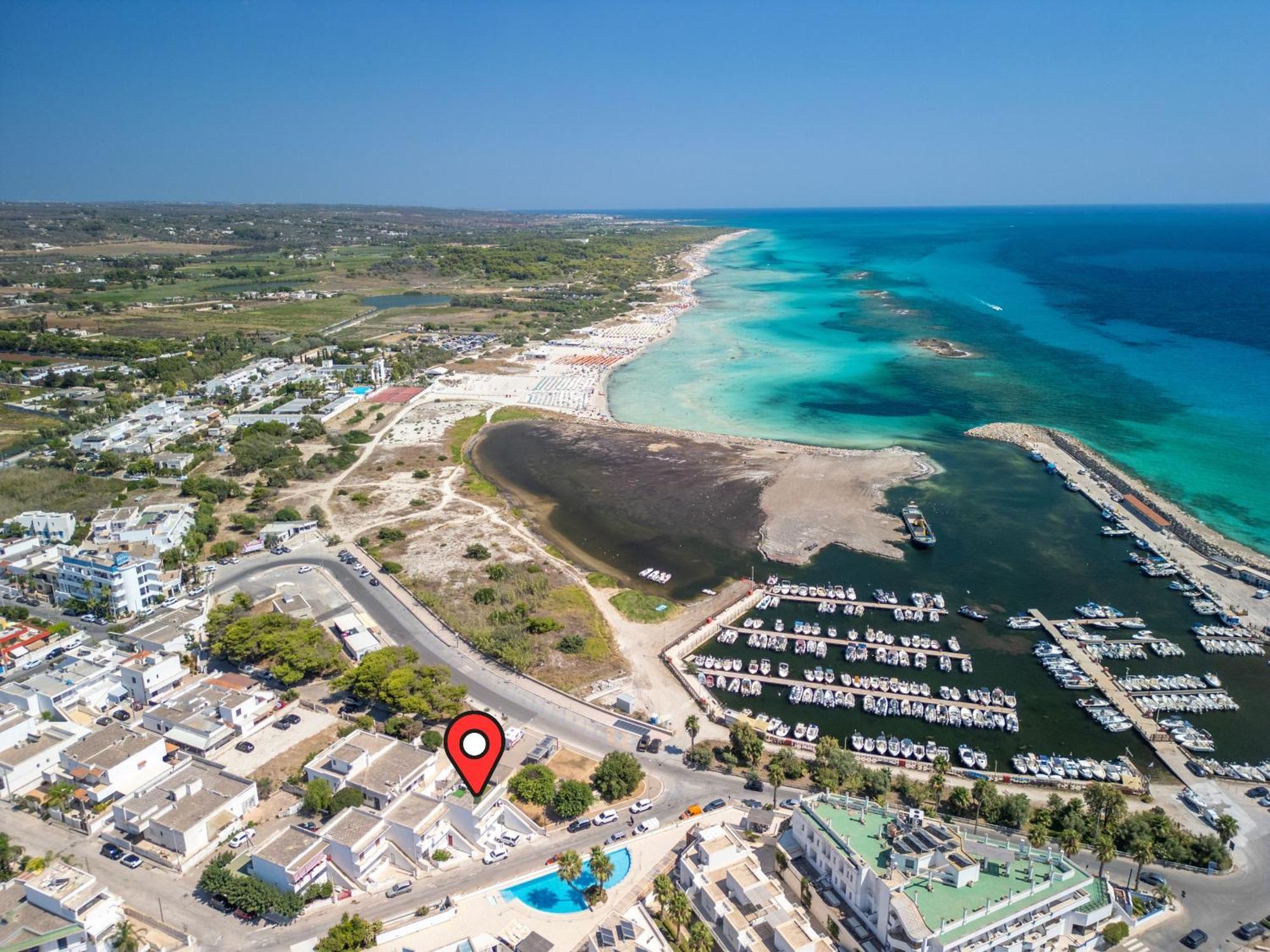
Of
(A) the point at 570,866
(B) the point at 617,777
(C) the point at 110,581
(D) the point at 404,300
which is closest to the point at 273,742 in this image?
(B) the point at 617,777

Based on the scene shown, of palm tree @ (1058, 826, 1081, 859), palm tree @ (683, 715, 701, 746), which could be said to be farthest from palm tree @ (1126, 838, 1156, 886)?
palm tree @ (683, 715, 701, 746)

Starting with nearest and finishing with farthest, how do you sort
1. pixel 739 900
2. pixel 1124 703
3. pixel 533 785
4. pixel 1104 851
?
pixel 739 900 < pixel 1104 851 < pixel 533 785 < pixel 1124 703

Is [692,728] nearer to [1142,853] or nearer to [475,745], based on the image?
[1142,853]

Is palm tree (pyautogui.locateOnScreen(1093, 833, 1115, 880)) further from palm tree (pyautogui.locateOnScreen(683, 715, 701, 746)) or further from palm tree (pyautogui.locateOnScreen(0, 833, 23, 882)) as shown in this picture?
palm tree (pyautogui.locateOnScreen(0, 833, 23, 882))

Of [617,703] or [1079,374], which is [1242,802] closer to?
[617,703]

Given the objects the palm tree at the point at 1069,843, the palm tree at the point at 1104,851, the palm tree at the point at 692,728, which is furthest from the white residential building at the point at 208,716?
the palm tree at the point at 1104,851

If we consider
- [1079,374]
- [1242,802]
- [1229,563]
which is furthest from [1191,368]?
[1242,802]

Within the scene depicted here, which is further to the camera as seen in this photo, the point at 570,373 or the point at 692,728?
the point at 570,373
